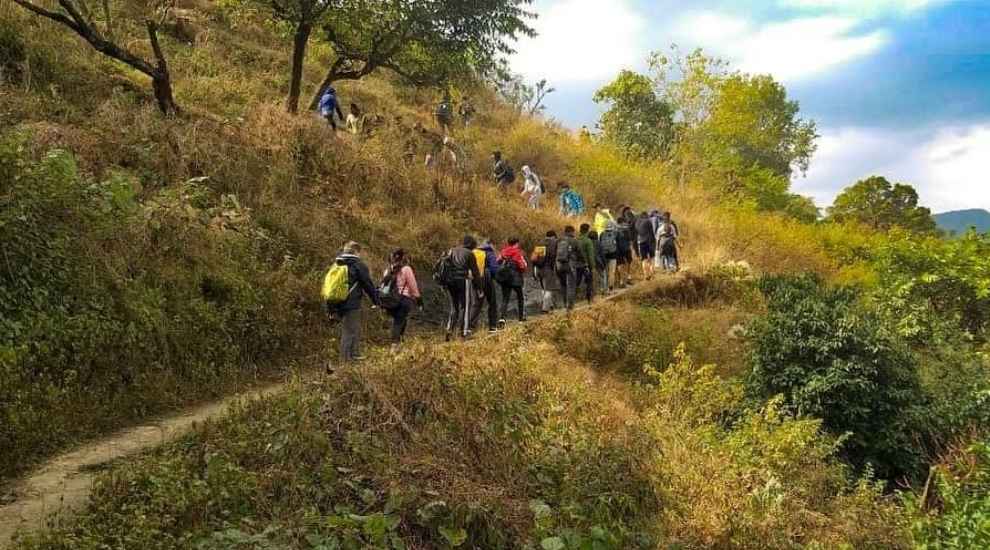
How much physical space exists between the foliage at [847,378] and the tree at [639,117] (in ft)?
77.4

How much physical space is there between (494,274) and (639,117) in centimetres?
2496

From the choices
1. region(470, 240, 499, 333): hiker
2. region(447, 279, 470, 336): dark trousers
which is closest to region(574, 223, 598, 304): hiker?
region(470, 240, 499, 333): hiker

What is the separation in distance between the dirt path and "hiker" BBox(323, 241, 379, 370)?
1.60 m

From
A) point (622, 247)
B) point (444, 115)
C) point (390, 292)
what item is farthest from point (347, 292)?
point (444, 115)

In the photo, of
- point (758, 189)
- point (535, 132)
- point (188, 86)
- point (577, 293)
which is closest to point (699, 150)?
point (758, 189)

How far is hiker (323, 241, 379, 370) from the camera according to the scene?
28.9 feet

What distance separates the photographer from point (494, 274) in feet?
40.4

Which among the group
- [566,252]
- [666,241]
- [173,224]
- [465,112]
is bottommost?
[566,252]

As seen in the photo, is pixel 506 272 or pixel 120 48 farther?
pixel 120 48

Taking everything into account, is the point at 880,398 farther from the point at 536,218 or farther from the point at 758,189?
the point at 758,189

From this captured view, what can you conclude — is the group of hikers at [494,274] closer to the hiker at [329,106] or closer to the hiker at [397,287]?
the hiker at [397,287]

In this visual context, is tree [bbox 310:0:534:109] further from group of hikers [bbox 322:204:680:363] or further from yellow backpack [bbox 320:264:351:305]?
yellow backpack [bbox 320:264:351:305]

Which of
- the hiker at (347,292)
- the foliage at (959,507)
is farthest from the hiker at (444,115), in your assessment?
the foliage at (959,507)

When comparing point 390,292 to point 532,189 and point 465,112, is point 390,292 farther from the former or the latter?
point 465,112
